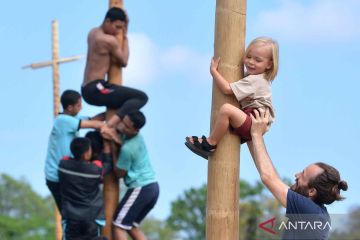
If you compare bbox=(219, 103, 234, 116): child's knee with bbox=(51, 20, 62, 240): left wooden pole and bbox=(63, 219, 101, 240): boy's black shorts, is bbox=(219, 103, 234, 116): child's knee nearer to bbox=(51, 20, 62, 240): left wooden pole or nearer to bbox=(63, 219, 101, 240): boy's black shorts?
bbox=(63, 219, 101, 240): boy's black shorts

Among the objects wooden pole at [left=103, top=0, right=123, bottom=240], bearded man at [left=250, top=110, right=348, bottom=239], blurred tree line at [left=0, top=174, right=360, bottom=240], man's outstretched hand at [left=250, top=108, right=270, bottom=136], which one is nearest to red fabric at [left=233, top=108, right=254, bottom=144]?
man's outstretched hand at [left=250, top=108, right=270, bottom=136]

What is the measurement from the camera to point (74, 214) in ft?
26.0

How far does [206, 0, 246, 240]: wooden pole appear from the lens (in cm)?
511

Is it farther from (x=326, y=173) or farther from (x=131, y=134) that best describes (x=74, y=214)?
(x=326, y=173)

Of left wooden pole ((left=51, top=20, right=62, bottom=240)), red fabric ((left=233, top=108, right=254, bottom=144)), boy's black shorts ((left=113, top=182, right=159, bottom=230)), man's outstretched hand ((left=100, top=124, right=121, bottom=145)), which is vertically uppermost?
left wooden pole ((left=51, top=20, right=62, bottom=240))

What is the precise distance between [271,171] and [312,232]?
46cm

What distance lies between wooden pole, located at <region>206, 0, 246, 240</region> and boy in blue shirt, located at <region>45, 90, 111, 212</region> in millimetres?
2989

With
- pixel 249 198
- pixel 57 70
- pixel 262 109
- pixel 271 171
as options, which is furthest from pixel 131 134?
pixel 249 198

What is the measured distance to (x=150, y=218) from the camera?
167 feet

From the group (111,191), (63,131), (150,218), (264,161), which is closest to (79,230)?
(111,191)

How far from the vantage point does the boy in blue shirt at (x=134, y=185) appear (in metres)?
8.15

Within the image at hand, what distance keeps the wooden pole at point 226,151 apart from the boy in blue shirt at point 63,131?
2989mm

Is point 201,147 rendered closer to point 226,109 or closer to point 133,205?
point 226,109

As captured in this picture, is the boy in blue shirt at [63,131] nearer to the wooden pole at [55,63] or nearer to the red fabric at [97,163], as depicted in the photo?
the red fabric at [97,163]
